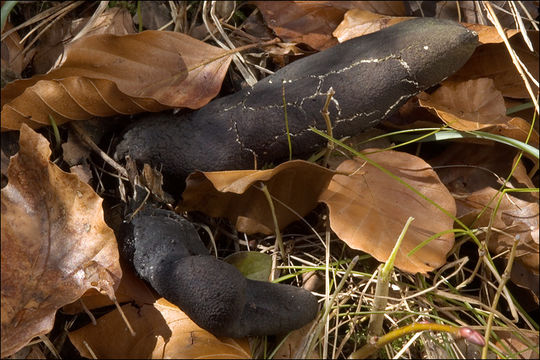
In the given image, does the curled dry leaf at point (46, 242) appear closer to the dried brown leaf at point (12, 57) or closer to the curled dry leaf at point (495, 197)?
the dried brown leaf at point (12, 57)

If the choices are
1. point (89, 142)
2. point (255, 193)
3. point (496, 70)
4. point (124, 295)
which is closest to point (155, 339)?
point (124, 295)

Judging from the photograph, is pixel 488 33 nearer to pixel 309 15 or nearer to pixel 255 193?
pixel 309 15

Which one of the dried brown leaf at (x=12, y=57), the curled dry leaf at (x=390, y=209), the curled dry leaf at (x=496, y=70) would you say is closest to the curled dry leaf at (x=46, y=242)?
the dried brown leaf at (x=12, y=57)

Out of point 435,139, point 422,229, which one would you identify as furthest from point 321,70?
point 422,229

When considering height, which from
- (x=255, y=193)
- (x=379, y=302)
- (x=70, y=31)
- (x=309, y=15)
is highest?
(x=70, y=31)

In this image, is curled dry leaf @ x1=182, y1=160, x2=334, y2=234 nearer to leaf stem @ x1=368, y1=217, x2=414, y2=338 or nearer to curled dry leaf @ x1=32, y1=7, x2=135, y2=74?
leaf stem @ x1=368, y1=217, x2=414, y2=338

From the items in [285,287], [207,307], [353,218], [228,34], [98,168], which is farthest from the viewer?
[228,34]

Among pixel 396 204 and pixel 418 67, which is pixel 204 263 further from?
pixel 418 67
